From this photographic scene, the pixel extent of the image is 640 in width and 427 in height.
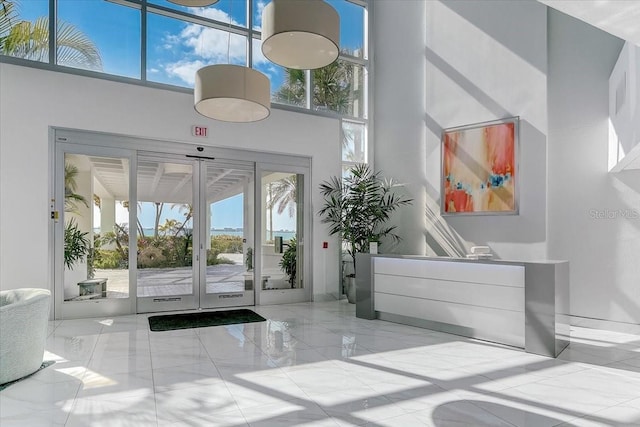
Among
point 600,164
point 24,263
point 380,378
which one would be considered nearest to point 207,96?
point 380,378

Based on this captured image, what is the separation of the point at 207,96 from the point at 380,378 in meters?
3.44

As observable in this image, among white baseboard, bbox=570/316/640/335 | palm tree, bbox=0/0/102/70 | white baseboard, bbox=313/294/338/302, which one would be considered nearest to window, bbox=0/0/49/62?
palm tree, bbox=0/0/102/70

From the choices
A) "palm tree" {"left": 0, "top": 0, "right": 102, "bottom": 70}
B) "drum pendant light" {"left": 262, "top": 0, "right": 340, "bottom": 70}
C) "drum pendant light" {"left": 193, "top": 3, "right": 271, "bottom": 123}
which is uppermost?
"palm tree" {"left": 0, "top": 0, "right": 102, "bottom": 70}

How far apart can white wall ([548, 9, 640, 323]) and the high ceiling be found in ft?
13.0

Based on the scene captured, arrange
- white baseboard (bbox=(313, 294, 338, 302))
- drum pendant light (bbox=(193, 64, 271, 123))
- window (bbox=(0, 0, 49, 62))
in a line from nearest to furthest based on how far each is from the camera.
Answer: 1. drum pendant light (bbox=(193, 64, 271, 123))
2. window (bbox=(0, 0, 49, 62))
3. white baseboard (bbox=(313, 294, 338, 302))

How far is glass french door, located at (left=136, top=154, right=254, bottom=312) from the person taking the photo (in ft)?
23.9

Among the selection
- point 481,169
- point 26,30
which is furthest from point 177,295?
point 481,169

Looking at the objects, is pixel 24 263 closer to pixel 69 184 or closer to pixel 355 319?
pixel 69 184

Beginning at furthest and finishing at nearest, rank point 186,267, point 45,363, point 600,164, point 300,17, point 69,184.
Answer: point 186,267 → point 69,184 → point 600,164 → point 45,363 → point 300,17

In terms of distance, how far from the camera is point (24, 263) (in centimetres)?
622

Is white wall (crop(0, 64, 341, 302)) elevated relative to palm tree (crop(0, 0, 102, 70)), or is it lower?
lower

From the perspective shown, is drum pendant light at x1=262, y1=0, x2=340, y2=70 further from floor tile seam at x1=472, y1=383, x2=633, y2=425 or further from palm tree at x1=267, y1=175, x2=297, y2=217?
palm tree at x1=267, y1=175, x2=297, y2=217

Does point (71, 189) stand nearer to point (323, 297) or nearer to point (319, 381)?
point (323, 297)

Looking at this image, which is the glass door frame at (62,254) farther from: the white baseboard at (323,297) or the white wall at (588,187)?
the white wall at (588,187)
